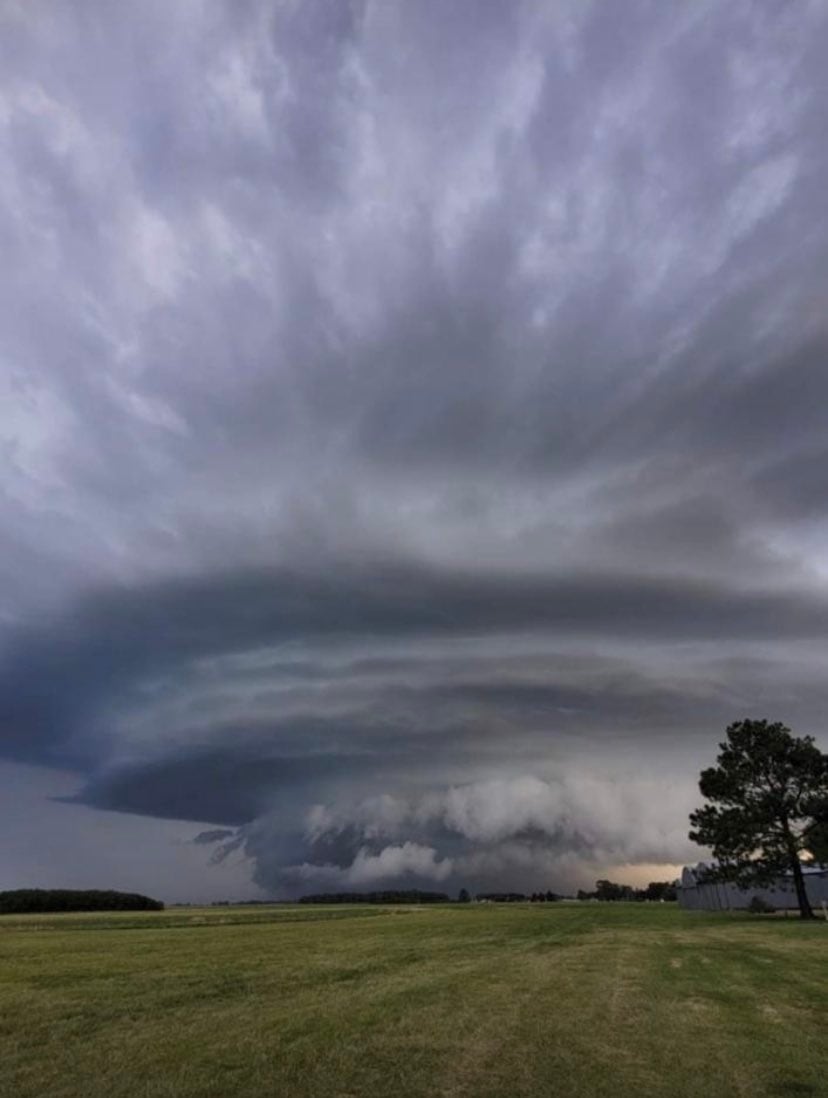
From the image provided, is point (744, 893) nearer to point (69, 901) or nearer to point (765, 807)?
point (765, 807)

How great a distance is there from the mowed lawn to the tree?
2949 cm

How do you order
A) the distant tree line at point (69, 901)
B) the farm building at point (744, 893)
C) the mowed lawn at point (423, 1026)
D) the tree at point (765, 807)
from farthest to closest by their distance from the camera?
the distant tree line at point (69, 901)
the farm building at point (744, 893)
the tree at point (765, 807)
the mowed lawn at point (423, 1026)

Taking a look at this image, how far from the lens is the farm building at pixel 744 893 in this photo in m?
→ 90.4

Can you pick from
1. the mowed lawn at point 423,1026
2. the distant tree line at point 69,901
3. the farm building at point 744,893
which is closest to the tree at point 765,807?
the farm building at point 744,893

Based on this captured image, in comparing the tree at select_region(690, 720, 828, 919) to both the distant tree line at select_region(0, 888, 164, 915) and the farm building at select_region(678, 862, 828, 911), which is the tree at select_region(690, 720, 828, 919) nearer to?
the farm building at select_region(678, 862, 828, 911)

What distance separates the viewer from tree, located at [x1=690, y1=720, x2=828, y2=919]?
2446 inches

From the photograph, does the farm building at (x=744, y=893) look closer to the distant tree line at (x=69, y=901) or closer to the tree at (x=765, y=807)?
the tree at (x=765, y=807)

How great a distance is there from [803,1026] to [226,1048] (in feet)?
36.7

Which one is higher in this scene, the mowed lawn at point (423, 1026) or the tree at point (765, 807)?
the tree at point (765, 807)

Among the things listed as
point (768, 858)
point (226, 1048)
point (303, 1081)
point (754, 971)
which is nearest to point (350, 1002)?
point (226, 1048)

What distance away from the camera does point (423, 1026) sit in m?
17.7

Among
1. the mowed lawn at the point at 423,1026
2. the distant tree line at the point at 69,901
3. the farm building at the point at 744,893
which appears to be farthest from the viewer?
the distant tree line at the point at 69,901

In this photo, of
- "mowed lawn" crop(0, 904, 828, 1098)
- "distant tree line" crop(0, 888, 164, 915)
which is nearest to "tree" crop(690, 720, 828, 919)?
"mowed lawn" crop(0, 904, 828, 1098)

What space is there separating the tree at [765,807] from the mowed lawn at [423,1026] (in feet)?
96.8
